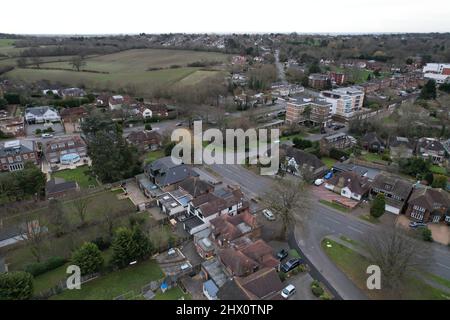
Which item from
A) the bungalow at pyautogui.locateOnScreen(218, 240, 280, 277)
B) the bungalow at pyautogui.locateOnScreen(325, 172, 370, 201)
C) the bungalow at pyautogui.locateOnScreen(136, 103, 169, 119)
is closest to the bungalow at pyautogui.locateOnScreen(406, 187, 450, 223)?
the bungalow at pyautogui.locateOnScreen(325, 172, 370, 201)

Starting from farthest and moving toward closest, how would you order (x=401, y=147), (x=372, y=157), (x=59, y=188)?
1. (x=372, y=157)
2. (x=401, y=147)
3. (x=59, y=188)

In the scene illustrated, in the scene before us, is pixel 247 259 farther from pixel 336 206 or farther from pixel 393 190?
pixel 393 190

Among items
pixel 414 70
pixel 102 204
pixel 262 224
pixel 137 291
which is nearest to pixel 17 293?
pixel 137 291

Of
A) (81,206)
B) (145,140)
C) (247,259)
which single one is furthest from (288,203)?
(145,140)

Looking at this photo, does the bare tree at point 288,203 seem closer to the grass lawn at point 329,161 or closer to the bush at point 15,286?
the grass lawn at point 329,161

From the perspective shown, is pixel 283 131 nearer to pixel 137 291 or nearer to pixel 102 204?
pixel 102 204

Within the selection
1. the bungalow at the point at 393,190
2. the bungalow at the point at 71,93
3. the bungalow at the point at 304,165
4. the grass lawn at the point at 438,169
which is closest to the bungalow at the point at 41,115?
the bungalow at the point at 71,93
